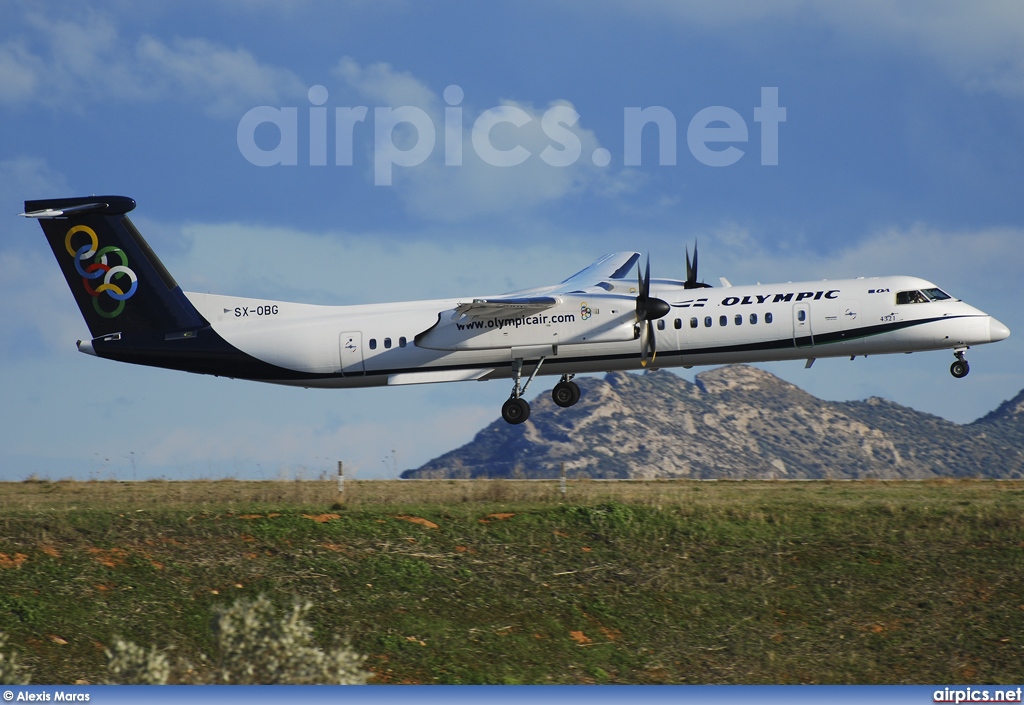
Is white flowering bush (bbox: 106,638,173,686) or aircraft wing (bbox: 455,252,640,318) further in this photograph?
aircraft wing (bbox: 455,252,640,318)

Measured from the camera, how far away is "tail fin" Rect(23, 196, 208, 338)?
119 ft

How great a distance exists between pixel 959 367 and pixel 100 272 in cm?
2833

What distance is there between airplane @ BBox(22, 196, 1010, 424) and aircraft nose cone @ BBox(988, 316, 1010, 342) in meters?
0.09

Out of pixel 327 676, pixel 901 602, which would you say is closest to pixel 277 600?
pixel 327 676

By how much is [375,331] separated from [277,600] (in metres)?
14.7


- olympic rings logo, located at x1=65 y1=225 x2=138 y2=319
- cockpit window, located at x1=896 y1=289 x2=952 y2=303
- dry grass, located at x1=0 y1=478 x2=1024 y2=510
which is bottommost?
dry grass, located at x1=0 y1=478 x2=1024 y2=510

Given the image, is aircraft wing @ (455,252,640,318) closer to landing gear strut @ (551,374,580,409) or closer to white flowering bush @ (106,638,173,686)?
landing gear strut @ (551,374,580,409)

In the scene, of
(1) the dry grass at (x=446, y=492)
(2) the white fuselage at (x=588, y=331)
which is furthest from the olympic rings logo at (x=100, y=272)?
(1) the dry grass at (x=446, y=492)

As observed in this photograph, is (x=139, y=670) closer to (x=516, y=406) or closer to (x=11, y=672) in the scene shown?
(x=11, y=672)

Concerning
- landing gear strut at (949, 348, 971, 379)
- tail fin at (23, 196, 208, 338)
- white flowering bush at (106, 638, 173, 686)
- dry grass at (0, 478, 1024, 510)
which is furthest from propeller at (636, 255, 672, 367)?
white flowering bush at (106, 638, 173, 686)

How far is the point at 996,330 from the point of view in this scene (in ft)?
109

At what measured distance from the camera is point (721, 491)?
32.8m

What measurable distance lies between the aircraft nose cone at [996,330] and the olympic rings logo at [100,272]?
90.6 ft

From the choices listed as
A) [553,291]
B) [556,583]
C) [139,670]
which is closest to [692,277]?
[553,291]
